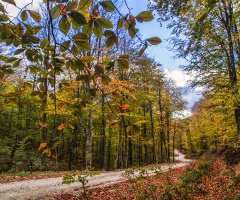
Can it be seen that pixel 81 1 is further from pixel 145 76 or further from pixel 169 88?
pixel 169 88

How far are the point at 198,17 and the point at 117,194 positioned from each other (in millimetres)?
6135

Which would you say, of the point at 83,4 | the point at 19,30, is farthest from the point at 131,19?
the point at 19,30

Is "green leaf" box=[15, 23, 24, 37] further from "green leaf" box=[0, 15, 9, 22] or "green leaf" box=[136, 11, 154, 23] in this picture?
"green leaf" box=[136, 11, 154, 23]

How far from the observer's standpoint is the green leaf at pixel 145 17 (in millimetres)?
608

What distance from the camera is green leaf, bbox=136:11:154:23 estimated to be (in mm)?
608

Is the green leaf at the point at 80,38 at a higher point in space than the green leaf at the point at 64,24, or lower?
lower

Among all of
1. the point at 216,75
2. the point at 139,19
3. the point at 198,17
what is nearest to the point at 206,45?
the point at 216,75

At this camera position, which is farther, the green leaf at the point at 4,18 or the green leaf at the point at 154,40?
the green leaf at the point at 4,18

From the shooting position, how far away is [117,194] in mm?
3408

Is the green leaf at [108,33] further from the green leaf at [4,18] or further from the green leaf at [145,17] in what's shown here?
the green leaf at [4,18]

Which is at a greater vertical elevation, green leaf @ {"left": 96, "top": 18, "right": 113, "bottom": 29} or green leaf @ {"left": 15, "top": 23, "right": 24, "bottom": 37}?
green leaf @ {"left": 15, "top": 23, "right": 24, "bottom": 37}

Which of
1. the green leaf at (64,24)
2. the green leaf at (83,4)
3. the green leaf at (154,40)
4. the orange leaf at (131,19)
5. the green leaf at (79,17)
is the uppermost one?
the green leaf at (83,4)

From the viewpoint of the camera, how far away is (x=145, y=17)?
0.62m

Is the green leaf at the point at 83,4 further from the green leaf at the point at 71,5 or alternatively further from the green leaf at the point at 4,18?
the green leaf at the point at 4,18
